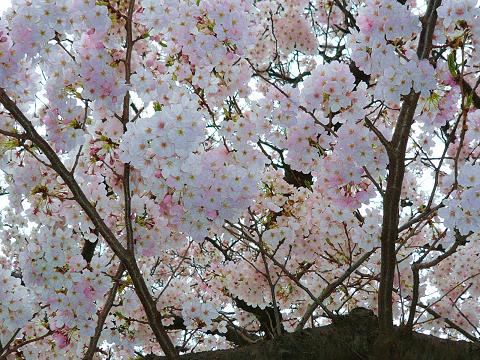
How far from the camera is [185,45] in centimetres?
301

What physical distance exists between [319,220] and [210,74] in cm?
154

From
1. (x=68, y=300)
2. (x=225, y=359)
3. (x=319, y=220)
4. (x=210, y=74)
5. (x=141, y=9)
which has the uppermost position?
(x=141, y=9)

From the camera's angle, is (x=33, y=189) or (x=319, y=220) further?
(x=319, y=220)

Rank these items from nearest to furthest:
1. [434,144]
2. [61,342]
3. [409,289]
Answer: [61,342] < [409,289] < [434,144]

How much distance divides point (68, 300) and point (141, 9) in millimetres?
1759

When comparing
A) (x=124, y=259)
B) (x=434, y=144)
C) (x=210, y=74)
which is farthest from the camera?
(x=434, y=144)

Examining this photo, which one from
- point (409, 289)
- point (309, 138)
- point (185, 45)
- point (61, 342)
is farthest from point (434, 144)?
point (61, 342)

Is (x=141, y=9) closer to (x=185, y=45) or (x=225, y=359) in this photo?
(x=185, y=45)

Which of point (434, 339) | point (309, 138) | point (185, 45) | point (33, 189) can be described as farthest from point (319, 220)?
point (33, 189)

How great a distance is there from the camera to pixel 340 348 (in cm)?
280

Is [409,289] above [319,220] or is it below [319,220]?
below

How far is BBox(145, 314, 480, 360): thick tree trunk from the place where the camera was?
8.86 ft

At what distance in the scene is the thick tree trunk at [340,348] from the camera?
2699 mm

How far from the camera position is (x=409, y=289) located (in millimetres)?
4691
